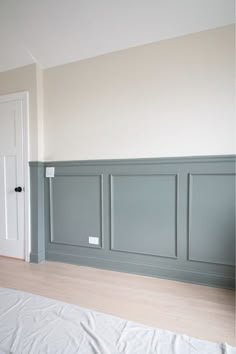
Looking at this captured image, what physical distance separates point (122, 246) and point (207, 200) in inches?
Answer: 39.8

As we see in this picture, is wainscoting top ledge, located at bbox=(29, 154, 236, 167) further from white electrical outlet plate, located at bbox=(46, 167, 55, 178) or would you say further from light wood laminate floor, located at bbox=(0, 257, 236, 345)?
light wood laminate floor, located at bbox=(0, 257, 236, 345)

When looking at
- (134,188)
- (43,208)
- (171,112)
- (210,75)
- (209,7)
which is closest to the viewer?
(209,7)

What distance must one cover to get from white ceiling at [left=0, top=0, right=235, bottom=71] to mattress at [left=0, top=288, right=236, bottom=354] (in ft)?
8.16

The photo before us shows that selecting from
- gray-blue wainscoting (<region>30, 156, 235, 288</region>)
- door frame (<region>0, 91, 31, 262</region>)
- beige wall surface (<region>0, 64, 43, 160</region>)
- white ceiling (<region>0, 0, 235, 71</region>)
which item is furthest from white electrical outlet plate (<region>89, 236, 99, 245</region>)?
white ceiling (<region>0, 0, 235, 71</region>)

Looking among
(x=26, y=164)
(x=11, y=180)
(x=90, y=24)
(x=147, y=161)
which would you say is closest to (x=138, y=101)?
(x=147, y=161)

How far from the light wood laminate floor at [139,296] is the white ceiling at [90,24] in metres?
2.39

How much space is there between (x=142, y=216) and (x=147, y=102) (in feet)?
3.87

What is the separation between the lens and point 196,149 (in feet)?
6.93

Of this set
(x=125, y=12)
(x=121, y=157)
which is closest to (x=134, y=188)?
(x=121, y=157)

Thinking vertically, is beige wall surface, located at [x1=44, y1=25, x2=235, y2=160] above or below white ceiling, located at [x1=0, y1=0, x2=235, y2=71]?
below

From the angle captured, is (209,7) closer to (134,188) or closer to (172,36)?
(172,36)

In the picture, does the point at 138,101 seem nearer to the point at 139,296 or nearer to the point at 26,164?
the point at 26,164

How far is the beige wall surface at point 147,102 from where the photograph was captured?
2.03 meters

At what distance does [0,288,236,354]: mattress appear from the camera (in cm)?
129
